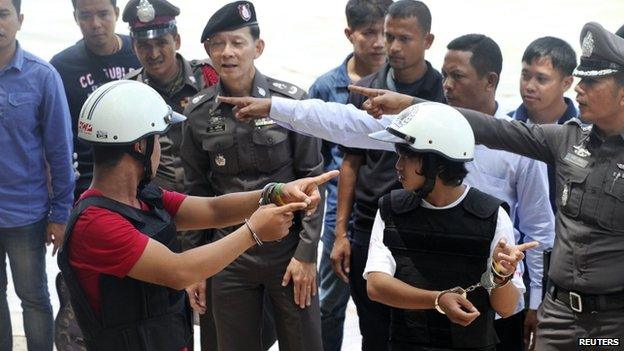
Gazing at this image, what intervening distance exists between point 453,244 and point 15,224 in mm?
Result: 2696

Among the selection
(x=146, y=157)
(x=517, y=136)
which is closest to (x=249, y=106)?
(x=146, y=157)

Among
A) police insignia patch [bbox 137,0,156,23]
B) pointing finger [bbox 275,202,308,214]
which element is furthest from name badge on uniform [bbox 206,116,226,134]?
pointing finger [bbox 275,202,308,214]

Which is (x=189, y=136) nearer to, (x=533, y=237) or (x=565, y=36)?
(x=533, y=237)

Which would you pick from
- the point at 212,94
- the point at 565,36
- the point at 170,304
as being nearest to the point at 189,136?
the point at 212,94

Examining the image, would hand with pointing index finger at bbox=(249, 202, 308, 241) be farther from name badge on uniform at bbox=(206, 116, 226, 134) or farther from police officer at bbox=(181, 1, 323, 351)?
name badge on uniform at bbox=(206, 116, 226, 134)

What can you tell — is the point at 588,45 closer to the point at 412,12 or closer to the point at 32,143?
the point at 412,12

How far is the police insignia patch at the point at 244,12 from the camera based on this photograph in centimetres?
Result: 504

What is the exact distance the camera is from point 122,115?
3785 millimetres

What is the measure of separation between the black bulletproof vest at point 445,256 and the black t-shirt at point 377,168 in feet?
3.33

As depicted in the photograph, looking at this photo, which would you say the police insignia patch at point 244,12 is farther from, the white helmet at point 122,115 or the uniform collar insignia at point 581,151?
the uniform collar insignia at point 581,151

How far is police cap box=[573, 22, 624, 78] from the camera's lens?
4.19m

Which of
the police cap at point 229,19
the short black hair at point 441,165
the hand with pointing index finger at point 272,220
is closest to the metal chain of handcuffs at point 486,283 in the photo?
the short black hair at point 441,165

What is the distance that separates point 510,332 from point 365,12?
2.21 meters

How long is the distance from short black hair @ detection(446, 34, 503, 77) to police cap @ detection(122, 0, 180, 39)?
1687mm
